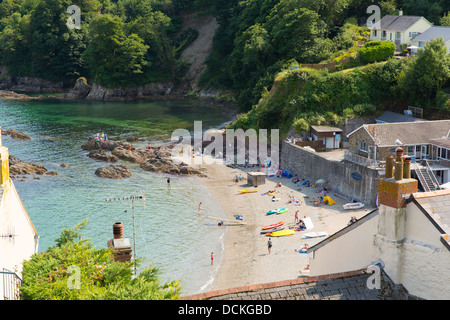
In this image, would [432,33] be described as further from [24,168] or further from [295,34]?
[24,168]

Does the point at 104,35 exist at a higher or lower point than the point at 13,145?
higher

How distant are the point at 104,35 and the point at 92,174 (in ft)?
187

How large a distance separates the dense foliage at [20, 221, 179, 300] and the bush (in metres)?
53.4

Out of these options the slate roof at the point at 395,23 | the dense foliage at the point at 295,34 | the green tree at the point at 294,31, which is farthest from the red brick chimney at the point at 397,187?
the green tree at the point at 294,31

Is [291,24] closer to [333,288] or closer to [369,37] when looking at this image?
[369,37]

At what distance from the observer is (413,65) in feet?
198

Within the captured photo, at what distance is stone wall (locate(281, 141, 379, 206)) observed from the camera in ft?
149

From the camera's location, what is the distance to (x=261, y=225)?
43031mm

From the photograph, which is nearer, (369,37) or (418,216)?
(418,216)

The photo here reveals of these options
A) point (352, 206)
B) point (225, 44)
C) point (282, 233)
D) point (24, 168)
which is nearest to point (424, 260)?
point (282, 233)

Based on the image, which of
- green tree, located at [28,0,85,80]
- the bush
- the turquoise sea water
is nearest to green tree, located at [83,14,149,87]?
green tree, located at [28,0,85,80]

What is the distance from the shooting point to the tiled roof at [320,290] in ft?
46.2

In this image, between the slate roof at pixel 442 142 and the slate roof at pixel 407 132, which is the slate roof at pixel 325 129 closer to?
the slate roof at pixel 407 132
